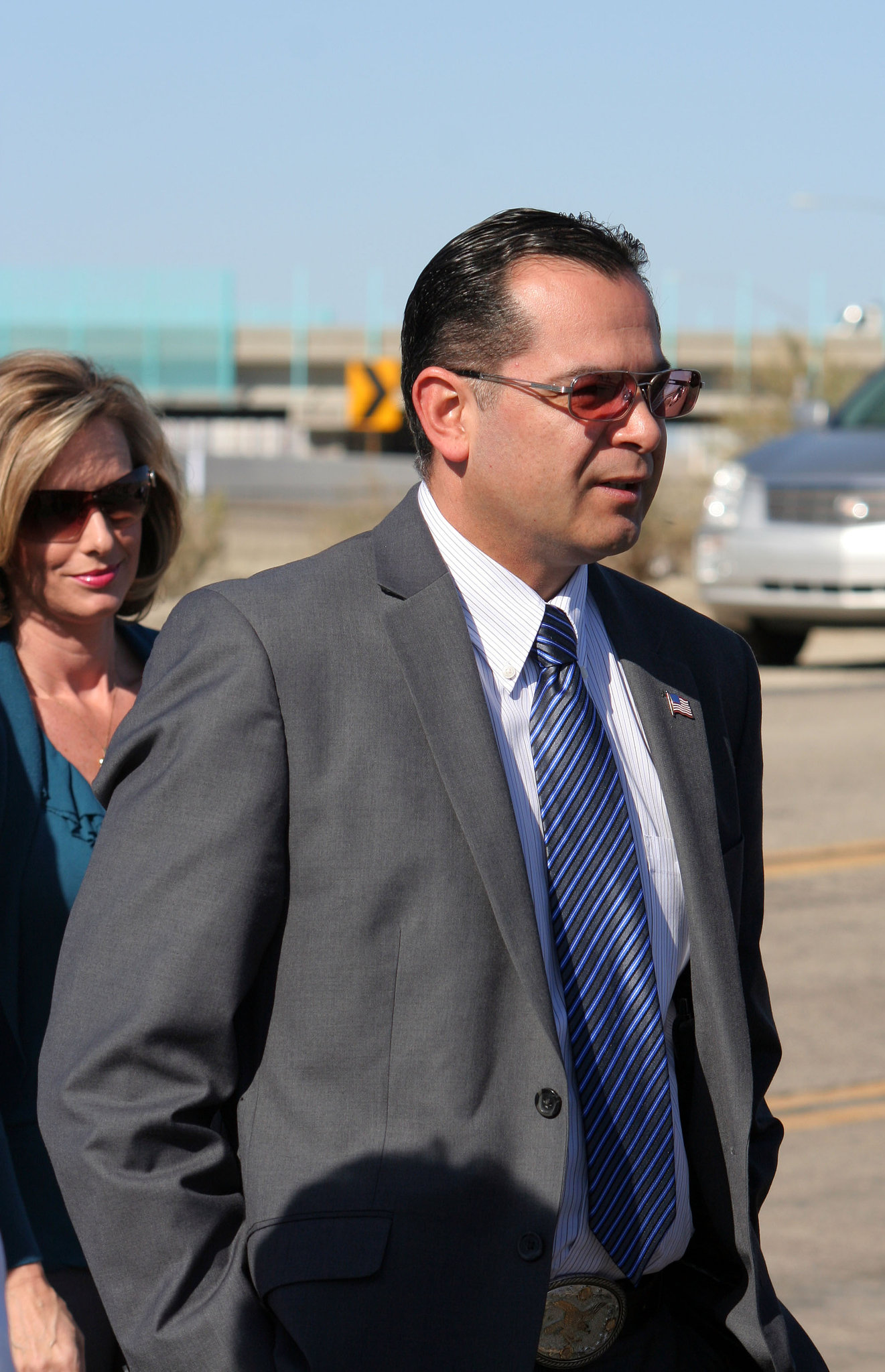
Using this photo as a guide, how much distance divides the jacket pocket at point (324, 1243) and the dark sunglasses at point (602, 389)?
1.01 meters

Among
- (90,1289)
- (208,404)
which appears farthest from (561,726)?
(208,404)

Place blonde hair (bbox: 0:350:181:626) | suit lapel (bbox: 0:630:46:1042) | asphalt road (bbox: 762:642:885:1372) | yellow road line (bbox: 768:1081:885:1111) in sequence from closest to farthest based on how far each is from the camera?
suit lapel (bbox: 0:630:46:1042)
blonde hair (bbox: 0:350:181:626)
asphalt road (bbox: 762:642:885:1372)
yellow road line (bbox: 768:1081:885:1111)

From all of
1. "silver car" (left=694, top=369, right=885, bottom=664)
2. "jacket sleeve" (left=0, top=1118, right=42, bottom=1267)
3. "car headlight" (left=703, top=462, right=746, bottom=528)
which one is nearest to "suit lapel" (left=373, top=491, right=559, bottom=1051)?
"jacket sleeve" (left=0, top=1118, right=42, bottom=1267)

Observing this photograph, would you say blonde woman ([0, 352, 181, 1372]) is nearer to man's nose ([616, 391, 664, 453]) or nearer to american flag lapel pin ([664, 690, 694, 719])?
american flag lapel pin ([664, 690, 694, 719])

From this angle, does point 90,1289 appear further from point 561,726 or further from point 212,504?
point 212,504

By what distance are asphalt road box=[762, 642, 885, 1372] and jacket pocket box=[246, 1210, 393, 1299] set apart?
2103 millimetres

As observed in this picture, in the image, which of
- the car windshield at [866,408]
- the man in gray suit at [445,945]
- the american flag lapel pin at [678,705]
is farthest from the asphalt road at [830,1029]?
the car windshield at [866,408]

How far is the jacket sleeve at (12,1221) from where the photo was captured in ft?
8.01

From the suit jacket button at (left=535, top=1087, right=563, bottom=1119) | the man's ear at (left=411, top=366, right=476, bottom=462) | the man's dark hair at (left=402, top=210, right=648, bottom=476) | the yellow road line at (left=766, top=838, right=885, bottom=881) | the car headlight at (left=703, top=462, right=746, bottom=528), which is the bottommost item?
the yellow road line at (left=766, top=838, right=885, bottom=881)

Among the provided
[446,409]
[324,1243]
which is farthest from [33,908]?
[446,409]

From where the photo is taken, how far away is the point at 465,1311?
203cm

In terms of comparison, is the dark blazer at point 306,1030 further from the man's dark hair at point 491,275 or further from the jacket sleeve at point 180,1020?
the man's dark hair at point 491,275

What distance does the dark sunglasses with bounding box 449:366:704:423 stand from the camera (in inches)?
87.3

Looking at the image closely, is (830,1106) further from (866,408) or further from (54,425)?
(866,408)
